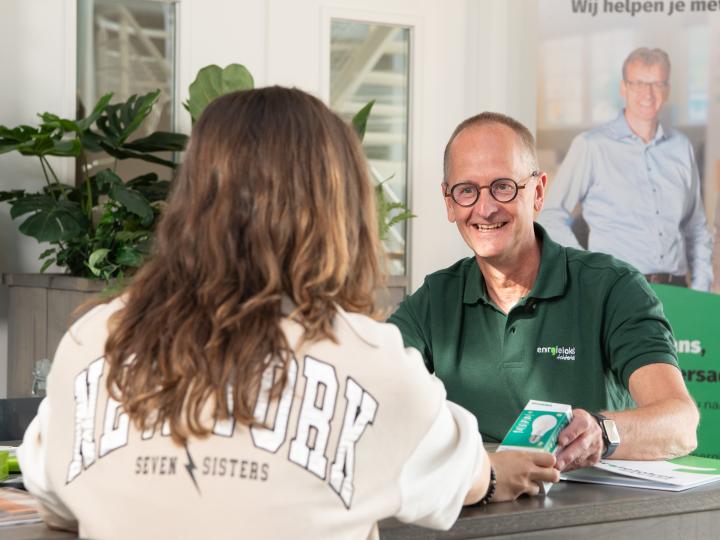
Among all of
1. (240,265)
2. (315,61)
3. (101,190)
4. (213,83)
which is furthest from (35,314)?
(240,265)

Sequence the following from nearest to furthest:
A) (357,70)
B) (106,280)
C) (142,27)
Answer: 1. (106,280)
2. (142,27)
3. (357,70)

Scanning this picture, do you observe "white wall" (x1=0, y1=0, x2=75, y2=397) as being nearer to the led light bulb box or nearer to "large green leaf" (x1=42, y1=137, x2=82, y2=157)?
"large green leaf" (x1=42, y1=137, x2=82, y2=157)

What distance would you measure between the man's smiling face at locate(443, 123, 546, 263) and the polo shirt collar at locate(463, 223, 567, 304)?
5 cm

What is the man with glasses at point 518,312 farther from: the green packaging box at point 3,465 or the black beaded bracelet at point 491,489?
the green packaging box at point 3,465

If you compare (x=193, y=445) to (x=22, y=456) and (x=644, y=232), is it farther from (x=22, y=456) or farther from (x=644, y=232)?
(x=644, y=232)

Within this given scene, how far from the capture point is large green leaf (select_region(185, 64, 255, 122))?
4285 millimetres

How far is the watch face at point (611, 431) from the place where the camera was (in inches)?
74.2

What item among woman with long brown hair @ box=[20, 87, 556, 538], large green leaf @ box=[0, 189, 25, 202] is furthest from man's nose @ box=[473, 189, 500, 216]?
large green leaf @ box=[0, 189, 25, 202]

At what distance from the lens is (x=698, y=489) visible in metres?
1.76

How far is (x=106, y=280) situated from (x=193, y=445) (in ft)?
9.26

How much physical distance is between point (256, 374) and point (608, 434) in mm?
854

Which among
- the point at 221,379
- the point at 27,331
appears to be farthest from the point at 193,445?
the point at 27,331

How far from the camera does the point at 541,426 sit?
1781 mm

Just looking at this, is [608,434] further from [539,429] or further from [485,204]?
[485,204]
